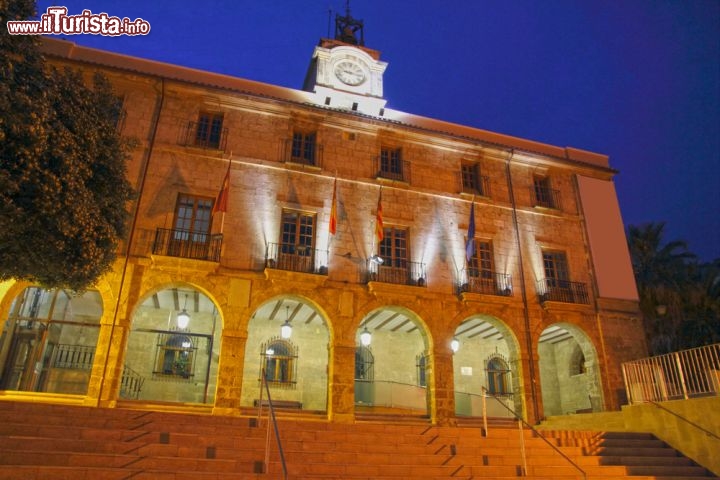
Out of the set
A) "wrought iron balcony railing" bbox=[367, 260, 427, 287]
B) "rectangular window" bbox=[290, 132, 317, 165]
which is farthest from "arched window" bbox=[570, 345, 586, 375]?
"rectangular window" bbox=[290, 132, 317, 165]

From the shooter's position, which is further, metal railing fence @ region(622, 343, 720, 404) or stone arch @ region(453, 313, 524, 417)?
stone arch @ region(453, 313, 524, 417)

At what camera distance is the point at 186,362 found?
53.3 feet

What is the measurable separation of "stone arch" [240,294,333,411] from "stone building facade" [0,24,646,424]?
0.23 feet

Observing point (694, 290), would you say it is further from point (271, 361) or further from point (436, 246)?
point (271, 361)

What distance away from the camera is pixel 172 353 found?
640 inches

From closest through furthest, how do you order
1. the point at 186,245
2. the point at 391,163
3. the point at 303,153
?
the point at 186,245 < the point at 303,153 < the point at 391,163

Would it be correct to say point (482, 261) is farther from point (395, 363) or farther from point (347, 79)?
point (347, 79)

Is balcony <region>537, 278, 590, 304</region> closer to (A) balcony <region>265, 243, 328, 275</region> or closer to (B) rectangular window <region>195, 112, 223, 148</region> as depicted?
(A) balcony <region>265, 243, 328, 275</region>

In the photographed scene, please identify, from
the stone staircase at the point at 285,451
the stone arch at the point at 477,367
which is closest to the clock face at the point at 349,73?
the stone arch at the point at 477,367

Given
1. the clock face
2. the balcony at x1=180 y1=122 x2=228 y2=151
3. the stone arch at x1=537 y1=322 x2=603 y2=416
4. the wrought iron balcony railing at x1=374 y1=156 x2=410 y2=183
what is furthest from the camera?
the clock face

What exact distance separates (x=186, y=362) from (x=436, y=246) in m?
9.09

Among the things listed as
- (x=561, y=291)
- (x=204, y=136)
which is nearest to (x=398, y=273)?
(x=561, y=291)

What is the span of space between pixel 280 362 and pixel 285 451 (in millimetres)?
8137

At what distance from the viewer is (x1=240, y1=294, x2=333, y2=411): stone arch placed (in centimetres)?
1605
